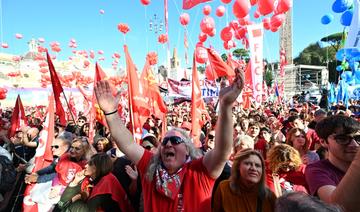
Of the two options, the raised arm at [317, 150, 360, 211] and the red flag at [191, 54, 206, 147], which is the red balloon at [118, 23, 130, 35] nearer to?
the red flag at [191, 54, 206, 147]

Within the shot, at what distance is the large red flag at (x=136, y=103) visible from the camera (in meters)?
5.39

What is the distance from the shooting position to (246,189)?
2.48 m

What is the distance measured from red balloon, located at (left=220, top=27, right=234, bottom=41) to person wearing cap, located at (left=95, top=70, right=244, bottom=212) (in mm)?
10950

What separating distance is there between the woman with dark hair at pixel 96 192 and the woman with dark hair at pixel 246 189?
98 cm

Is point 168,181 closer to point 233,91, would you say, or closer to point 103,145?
point 233,91

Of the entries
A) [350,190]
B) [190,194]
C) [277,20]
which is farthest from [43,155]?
[277,20]

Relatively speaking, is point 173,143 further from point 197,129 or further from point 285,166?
point 197,129

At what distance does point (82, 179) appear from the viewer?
3203 millimetres

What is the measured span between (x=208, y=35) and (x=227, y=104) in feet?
37.0

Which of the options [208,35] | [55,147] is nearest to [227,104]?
[55,147]

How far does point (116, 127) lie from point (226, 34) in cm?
1121

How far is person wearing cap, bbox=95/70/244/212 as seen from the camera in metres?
2.05

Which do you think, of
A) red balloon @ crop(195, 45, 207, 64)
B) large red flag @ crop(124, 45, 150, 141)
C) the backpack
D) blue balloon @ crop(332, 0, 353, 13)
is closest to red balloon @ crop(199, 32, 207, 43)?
red balloon @ crop(195, 45, 207, 64)

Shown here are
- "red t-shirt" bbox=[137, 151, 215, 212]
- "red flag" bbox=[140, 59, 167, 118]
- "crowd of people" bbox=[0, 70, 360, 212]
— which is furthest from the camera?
"red flag" bbox=[140, 59, 167, 118]
